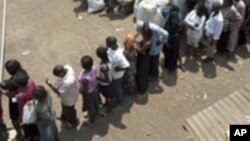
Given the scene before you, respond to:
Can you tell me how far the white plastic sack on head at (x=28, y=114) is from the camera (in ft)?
23.5

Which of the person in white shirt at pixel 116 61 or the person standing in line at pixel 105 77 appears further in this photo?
the person in white shirt at pixel 116 61

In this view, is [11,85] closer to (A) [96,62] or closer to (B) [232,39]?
(A) [96,62]

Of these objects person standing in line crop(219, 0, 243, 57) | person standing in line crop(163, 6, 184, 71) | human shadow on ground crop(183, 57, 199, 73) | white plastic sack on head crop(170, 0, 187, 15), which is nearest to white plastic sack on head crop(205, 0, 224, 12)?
person standing in line crop(219, 0, 243, 57)

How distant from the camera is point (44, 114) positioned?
713cm

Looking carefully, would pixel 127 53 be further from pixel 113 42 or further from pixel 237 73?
pixel 237 73

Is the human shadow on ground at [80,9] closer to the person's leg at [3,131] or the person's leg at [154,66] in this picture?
the person's leg at [154,66]

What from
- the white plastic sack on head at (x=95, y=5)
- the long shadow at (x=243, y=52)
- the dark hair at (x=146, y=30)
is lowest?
the long shadow at (x=243, y=52)

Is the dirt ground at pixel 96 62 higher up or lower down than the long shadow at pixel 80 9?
lower down

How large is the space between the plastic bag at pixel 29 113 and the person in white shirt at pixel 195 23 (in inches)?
132

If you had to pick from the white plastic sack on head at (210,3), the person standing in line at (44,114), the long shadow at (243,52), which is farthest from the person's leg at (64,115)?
the long shadow at (243,52)

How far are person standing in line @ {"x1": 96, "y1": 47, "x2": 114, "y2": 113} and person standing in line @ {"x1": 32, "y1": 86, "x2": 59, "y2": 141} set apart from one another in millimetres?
1010

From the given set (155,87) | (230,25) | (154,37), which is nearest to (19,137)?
(155,87)

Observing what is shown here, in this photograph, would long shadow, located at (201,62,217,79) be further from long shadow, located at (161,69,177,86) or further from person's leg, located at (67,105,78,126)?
person's leg, located at (67,105,78,126)

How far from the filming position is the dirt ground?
8.32 metres
